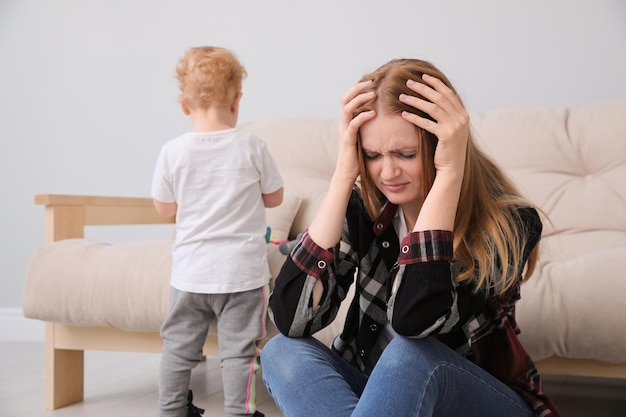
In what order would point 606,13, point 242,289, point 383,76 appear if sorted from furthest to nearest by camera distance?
point 606,13 < point 242,289 < point 383,76

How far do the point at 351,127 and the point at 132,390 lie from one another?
135 cm

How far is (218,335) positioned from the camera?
1.63 meters

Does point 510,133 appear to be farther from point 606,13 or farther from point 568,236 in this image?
point 606,13

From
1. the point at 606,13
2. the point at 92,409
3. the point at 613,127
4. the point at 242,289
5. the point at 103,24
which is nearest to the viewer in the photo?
the point at 242,289

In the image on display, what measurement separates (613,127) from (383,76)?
1.26 meters

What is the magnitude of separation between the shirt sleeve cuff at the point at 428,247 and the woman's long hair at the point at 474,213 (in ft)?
0.15

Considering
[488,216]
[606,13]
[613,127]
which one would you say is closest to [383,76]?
[488,216]

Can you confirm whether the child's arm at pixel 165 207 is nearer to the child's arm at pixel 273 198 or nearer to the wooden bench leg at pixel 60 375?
the child's arm at pixel 273 198

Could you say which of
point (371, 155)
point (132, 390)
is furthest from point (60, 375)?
point (371, 155)

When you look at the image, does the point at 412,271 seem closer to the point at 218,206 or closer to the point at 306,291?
the point at 306,291

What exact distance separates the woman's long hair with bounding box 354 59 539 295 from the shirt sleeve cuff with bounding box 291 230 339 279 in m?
0.14

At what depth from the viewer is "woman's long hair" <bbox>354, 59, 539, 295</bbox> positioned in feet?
3.22

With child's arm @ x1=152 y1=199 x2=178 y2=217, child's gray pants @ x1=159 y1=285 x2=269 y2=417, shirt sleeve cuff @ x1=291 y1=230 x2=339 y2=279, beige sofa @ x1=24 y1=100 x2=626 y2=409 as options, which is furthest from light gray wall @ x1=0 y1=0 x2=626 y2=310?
shirt sleeve cuff @ x1=291 y1=230 x2=339 y2=279

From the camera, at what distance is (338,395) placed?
942 millimetres
